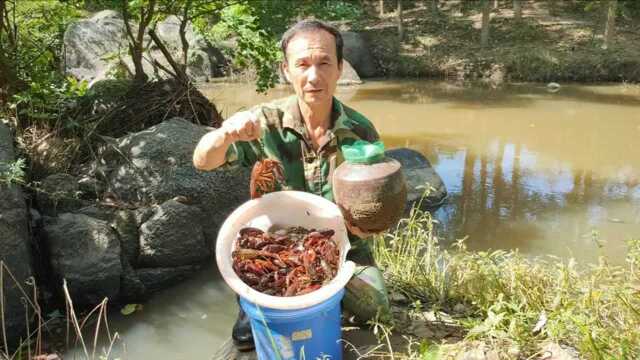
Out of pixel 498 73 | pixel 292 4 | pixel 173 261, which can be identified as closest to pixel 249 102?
pixel 292 4

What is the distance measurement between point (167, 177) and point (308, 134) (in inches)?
91.5

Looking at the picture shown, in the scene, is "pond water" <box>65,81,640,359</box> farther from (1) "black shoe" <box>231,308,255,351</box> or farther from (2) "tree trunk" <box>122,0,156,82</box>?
(2) "tree trunk" <box>122,0,156,82</box>

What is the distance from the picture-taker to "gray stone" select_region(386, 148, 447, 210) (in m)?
6.08

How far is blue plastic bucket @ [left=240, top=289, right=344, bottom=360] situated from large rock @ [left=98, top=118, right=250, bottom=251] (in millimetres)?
2276

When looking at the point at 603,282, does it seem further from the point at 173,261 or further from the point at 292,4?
the point at 292,4

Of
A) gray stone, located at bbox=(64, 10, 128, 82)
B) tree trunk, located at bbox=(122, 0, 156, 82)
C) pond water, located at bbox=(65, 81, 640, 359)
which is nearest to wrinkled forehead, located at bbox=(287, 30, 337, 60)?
pond water, located at bbox=(65, 81, 640, 359)

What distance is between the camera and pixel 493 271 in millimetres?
3354

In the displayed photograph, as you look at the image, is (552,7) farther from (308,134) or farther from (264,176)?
(264,176)

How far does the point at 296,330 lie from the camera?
95.0 inches

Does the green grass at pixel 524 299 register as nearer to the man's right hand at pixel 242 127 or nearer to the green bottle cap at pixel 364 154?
the green bottle cap at pixel 364 154

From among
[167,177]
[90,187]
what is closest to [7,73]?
[90,187]

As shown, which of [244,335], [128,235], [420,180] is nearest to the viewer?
[244,335]

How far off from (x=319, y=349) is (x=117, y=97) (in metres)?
4.53

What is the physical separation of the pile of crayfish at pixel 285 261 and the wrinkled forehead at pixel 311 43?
820 mm
